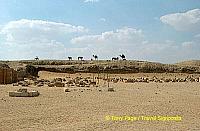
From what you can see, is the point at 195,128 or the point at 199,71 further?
the point at 199,71

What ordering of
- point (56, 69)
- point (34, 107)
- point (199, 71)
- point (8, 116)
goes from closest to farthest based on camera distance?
point (8, 116), point (34, 107), point (56, 69), point (199, 71)

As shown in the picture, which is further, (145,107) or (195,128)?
(145,107)

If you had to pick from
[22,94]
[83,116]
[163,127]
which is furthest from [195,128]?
[22,94]

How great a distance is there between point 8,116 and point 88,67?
5394 cm

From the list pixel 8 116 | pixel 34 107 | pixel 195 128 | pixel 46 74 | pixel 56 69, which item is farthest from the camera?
pixel 56 69

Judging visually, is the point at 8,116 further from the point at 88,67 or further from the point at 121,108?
the point at 88,67

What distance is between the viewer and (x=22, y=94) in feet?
66.5

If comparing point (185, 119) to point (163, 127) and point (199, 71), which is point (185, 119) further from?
point (199, 71)

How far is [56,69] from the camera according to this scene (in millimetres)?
64062

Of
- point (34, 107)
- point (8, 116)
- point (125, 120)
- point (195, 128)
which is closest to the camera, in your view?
point (195, 128)

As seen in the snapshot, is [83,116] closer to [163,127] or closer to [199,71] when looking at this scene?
[163,127]

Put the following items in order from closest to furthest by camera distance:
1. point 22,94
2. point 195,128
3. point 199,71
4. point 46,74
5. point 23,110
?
point 195,128 → point 23,110 → point 22,94 → point 46,74 → point 199,71

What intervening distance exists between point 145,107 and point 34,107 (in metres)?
4.84

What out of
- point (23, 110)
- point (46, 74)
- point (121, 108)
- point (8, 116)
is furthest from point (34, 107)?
point (46, 74)
